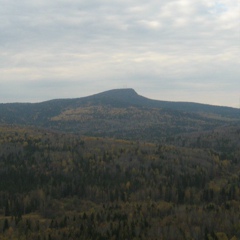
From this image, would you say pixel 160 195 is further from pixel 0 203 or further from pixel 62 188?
pixel 0 203

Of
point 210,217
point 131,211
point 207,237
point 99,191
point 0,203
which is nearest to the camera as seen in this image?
point 207,237

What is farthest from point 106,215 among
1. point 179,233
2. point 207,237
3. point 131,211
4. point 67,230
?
point 207,237

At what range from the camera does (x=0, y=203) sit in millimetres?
160625

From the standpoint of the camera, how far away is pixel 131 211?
149125 millimetres

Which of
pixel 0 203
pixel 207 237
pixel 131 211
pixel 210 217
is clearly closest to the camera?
pixel 207 237

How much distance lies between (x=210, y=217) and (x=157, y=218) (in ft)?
66.2

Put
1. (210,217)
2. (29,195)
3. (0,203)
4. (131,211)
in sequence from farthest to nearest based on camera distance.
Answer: (29,195) < (0,203) < (131,211) < (210,217)

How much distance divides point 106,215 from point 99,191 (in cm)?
4532

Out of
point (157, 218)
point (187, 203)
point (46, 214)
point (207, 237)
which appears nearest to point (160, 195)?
point (187, 203)

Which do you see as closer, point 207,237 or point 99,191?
point 207,237

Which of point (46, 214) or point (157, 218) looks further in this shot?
point (46, 214)

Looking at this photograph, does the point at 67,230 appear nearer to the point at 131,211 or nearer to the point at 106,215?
the point at 106,215

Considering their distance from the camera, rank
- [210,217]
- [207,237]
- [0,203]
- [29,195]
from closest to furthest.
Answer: [207,237] < [210,217] < [0,203] < [29,195]

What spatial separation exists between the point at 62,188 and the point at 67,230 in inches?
2738
